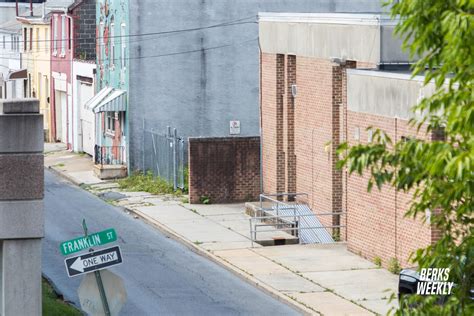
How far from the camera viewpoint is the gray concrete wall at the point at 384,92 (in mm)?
26891

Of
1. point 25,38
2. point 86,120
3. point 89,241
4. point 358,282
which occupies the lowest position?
point 358,282

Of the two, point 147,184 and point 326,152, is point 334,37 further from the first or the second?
point 147,184

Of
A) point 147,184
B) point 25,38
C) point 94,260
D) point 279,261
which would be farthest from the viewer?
point 25,38

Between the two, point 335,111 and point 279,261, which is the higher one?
point 335,111

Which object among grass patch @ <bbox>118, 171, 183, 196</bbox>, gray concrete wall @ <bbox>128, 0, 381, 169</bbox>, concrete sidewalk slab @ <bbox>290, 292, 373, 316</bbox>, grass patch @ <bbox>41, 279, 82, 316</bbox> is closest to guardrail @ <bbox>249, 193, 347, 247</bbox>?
concrete sidewalk slab @ <bbox>290, 292, 373, 316</bbox>

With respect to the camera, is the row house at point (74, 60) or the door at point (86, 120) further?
the row house at point (74, 60)

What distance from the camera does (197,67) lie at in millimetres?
48875

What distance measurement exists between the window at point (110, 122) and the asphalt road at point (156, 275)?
514 inches

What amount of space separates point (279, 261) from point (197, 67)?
19.5 metres

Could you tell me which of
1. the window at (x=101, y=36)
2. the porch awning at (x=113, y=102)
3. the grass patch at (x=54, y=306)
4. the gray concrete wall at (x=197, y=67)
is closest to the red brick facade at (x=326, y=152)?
the grass patch at (x=54, y=306)

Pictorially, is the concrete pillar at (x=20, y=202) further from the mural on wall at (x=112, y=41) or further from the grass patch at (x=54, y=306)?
the mural on wall at (x=112, y=41)

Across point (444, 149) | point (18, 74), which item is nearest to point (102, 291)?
point (444, 149)

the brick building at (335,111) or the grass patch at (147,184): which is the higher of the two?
the brick building at (335,111)

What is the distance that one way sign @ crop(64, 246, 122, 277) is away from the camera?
1653 centimetres
